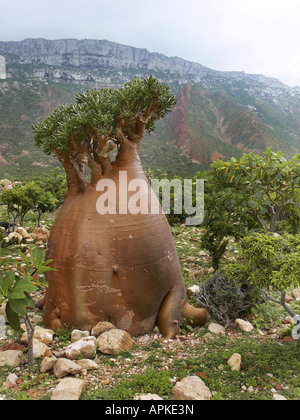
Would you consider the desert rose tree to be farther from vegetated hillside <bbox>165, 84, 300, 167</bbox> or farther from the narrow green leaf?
vegetated hillside <bbox>165, 84, 300, 167</bbox>

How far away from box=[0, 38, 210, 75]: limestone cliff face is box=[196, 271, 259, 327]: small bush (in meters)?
76.7

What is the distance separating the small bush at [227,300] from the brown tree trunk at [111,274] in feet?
2.15

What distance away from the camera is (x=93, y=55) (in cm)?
7900

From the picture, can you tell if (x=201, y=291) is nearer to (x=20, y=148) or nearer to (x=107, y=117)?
(x=107, y=117)

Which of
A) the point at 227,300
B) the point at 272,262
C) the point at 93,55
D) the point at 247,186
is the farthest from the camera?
the point at 93,55

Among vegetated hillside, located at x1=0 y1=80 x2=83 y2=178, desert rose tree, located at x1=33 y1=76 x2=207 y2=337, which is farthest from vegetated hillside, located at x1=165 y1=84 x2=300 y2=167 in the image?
desert rose tree, located at x1=33 y1=76 x2=207 y2=337

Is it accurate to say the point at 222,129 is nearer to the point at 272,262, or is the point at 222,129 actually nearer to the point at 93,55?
the point at 272,262

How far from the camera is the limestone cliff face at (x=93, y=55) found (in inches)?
2904

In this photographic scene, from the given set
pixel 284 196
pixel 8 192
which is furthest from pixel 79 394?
pixel 8 192

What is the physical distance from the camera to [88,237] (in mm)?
3777

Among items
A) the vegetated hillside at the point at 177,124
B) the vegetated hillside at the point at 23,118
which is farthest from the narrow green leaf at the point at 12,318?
the vegetated hillside at the point at 23,118

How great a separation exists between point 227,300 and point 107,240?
6.97 ft

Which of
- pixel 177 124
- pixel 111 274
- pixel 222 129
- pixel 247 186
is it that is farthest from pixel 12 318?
pixel 177 124

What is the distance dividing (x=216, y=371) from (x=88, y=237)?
2.18 meters
